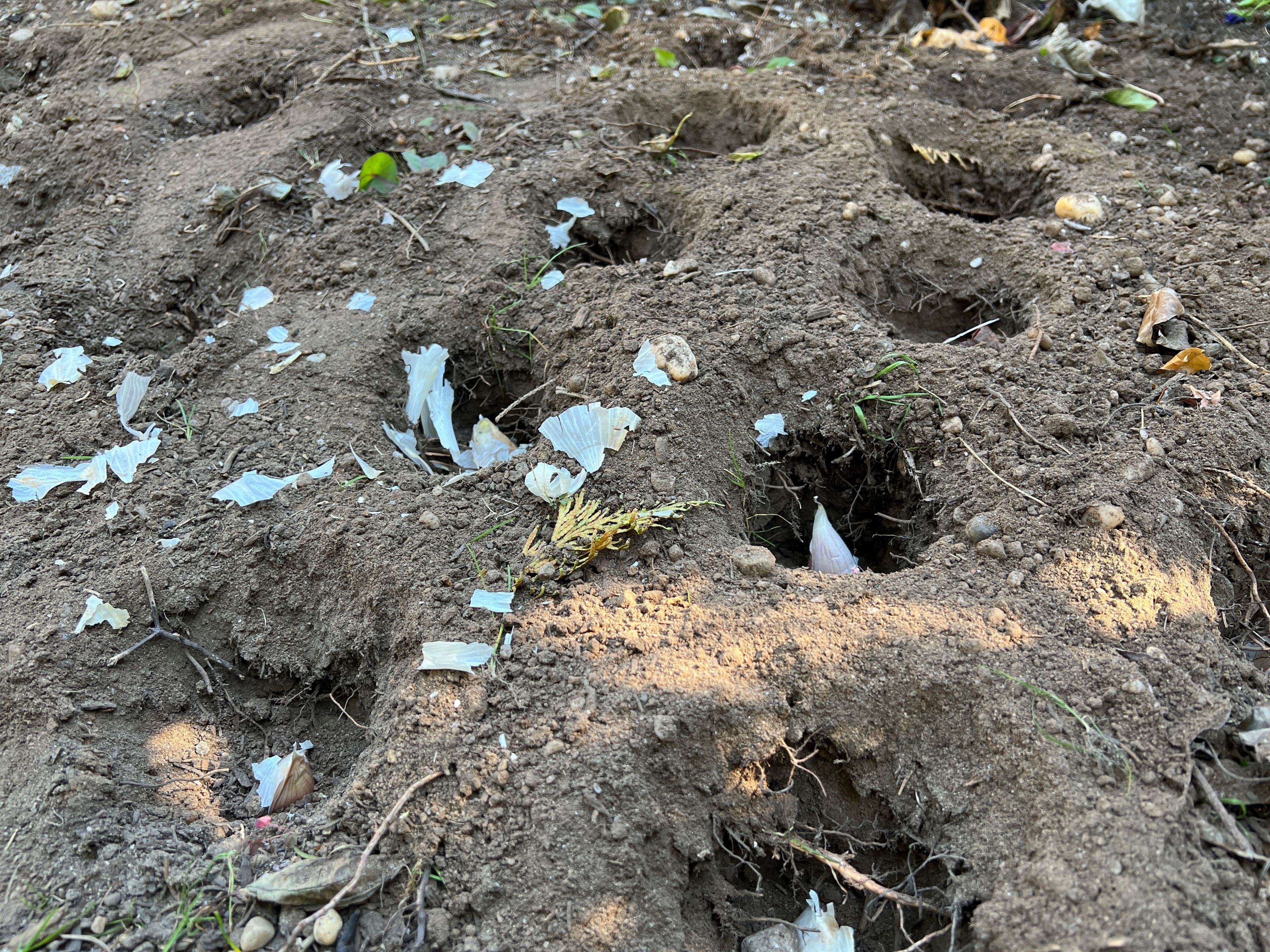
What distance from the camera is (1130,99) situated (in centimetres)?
314

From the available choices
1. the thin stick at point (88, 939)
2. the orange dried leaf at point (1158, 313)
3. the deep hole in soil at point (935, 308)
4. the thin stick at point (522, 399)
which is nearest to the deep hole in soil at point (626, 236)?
the thin stick at point (522, 399)

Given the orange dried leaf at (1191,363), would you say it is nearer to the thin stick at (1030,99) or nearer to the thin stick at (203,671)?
the thin stick at (1030,99)

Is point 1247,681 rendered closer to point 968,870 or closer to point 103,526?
point 968,870

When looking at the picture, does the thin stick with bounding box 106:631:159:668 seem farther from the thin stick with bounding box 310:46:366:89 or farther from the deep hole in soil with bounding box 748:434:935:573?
the thin stick with bounding box 310:46:366:89

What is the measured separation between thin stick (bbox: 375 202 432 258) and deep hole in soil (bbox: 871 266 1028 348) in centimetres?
128

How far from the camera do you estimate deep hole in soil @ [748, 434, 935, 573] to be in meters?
2.24

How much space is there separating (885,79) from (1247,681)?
2301 millimetres

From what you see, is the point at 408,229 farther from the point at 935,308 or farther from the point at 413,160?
the point at 935,308

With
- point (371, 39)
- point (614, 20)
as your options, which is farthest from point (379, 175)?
point (614, 20)

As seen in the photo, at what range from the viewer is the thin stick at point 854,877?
164 centimetres

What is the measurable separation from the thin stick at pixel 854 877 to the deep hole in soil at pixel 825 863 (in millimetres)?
16

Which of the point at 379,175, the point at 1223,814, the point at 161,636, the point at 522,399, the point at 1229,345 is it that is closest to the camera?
the point at 1223,814

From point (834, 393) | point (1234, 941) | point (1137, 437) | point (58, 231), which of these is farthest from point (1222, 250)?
point (58, 231)

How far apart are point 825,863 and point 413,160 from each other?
2.42 m
